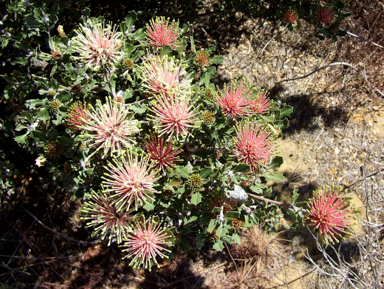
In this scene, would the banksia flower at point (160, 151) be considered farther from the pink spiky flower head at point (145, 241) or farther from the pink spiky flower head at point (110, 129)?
the pink spiky flower head at point (145, 241)

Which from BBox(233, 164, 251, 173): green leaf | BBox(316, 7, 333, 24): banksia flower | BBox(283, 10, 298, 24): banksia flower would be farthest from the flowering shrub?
BBox(316, 7, 333, 24): banksia flower

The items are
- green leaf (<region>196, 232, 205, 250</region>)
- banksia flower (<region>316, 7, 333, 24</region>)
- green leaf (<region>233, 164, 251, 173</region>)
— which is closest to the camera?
green leaf (<region>233, 164, 251, 173</region>)

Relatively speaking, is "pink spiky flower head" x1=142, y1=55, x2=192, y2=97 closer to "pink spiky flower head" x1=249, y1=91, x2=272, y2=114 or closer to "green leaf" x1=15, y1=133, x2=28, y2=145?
"pink spiky flower head" x1=249, y1=91, x2=272, y2=114

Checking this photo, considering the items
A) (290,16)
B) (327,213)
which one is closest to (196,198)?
(327,213)

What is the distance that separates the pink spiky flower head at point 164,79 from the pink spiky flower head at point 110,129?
24 centimetres

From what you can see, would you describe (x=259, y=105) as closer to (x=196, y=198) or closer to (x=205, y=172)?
(x=205, y=172)

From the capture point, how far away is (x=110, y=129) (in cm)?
171

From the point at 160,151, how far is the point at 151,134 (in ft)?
0.41

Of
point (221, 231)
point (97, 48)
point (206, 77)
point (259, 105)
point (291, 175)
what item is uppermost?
point (97, 48)

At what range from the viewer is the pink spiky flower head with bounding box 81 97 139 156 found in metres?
1.70

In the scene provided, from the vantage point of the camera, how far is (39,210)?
149 inches

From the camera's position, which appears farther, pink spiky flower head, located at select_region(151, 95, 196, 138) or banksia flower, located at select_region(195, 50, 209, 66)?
banksia flower, located at select_region(195, 50, 209, 66)

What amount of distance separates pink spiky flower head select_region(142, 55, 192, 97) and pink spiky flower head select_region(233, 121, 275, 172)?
456 millimetres

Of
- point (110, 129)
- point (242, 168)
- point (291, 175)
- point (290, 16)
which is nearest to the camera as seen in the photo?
point (110, 129)
